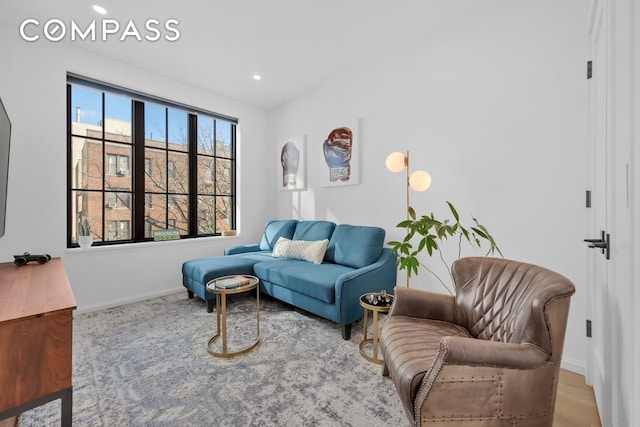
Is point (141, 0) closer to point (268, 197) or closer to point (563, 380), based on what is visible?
point (268, 197)

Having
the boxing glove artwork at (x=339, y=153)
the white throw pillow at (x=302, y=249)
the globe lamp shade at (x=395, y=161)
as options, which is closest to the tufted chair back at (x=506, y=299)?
the globe lamp shade at (x=395, y=161)

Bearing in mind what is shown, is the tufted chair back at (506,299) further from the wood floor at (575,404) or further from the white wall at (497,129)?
the white wall at (497,129)

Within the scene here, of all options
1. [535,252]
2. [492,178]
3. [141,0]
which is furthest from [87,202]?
[535,252]

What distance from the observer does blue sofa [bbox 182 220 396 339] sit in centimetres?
229

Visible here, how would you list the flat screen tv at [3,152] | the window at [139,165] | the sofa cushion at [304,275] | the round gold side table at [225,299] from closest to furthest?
the flat screen tv at [3,152] → the round gold side table at [225,299] → the sofa cushion at [304,275] → the window at [139,165]

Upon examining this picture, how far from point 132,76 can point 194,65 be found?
71 cm

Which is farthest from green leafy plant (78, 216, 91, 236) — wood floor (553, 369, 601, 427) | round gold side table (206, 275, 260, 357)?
wood floor (553, 369, 601, 427)

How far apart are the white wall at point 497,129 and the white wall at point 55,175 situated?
253 cm

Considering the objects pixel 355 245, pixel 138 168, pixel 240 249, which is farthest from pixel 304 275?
pixel 138 168

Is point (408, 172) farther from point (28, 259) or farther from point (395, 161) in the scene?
point (28, 259)

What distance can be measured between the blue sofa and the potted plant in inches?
37.4

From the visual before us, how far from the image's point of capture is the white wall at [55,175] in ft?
8.11

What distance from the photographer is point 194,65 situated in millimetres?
3143

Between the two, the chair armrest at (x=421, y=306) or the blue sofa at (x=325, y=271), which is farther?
the blue sofa at (x=325, y=271)
